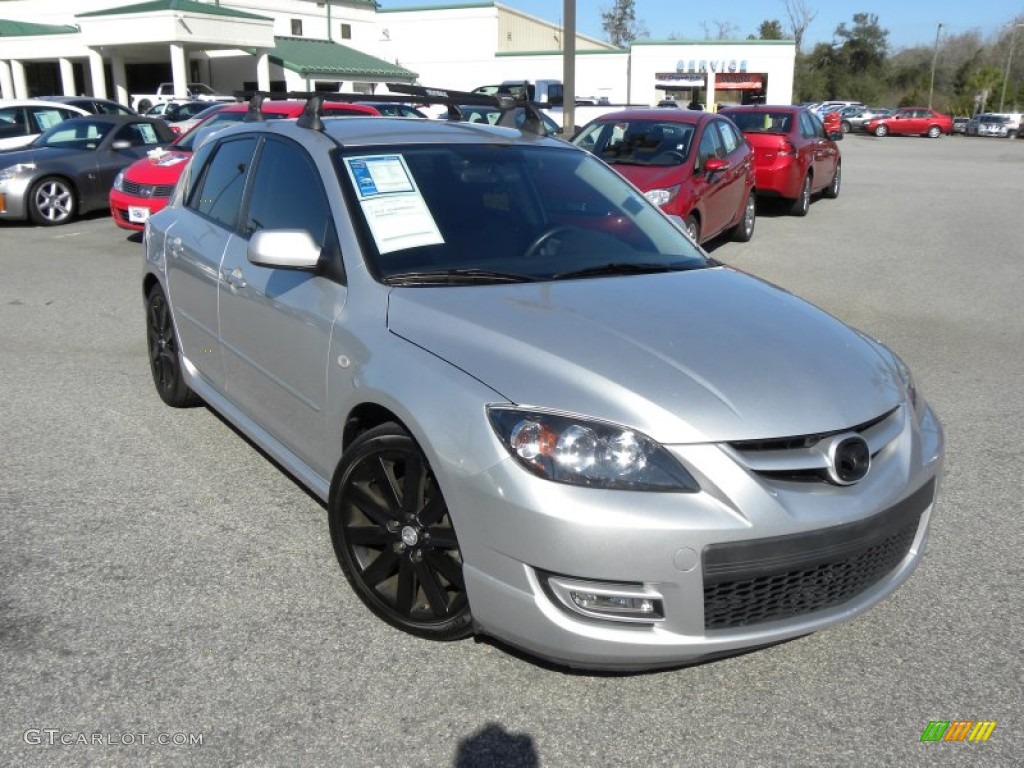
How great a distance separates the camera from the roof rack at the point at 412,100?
421 cm

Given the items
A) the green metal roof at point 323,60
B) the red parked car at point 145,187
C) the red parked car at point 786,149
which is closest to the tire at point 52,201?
the red parked car at point 145,187

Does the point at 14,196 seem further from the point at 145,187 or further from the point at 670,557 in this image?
the point at 670,557

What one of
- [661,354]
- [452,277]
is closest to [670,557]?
[661,354]

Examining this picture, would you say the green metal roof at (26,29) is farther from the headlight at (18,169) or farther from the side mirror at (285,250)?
the side mirror at (285,250)

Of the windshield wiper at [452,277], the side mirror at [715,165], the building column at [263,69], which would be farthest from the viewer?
the building column at [263,69]

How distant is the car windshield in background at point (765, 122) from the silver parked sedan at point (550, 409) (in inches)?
435

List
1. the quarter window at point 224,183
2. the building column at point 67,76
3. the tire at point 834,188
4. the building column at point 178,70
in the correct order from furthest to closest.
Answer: the building column at point 67,76 → the building column at point 178,70 → the tire at point 834,188 → the quarter window at point 224,183

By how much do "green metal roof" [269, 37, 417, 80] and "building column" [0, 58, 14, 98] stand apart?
13.5m

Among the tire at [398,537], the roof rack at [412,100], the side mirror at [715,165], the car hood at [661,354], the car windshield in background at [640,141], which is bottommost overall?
the tire at [398,537]

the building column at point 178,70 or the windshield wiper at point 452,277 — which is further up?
the building column at point 178,70

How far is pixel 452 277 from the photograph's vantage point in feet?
11.4

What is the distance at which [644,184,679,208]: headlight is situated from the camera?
9.48 meters

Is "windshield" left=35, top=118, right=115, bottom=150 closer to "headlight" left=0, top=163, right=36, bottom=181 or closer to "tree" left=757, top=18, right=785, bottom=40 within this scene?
"headlight" left=0, top=163, right=36, bottom=181

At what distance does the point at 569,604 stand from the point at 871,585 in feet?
3.24
